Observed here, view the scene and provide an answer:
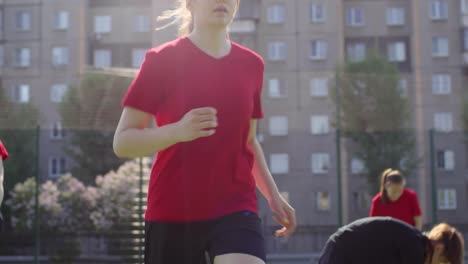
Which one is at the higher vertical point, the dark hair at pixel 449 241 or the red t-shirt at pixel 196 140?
the red t-shirt at pixel 196 140

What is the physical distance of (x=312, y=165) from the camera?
1193 centimetres

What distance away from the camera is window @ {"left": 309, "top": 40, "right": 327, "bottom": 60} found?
31.9m

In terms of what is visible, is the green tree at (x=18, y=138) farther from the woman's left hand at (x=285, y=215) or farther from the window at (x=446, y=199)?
the woman's left hand at (x=285, y=215)

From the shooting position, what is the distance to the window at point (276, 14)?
98.5ft

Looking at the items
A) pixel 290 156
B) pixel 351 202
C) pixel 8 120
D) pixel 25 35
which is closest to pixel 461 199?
pixel 351 202

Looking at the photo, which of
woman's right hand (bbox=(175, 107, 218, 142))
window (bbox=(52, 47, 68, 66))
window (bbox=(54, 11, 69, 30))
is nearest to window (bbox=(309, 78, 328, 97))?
woman's right hand (bbox=(175, 107, 218, 142))

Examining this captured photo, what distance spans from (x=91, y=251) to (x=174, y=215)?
33.0ft

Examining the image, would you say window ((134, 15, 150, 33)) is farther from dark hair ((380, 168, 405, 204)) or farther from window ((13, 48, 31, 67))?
dark hair ((380, 168, 405, 204))

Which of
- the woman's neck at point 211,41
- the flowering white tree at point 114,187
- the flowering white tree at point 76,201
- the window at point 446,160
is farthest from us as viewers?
the flowering white tree at point 114,187

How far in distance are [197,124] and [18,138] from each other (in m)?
9.95

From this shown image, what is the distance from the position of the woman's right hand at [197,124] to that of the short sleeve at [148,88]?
203 millimetres

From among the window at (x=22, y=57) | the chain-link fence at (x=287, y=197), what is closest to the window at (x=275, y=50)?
the window at (x=22, y=57)

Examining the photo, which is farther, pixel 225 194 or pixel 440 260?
pixel 440 260

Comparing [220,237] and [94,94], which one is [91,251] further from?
[220,237]
